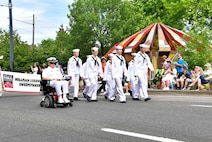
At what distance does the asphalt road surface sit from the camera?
7.06m

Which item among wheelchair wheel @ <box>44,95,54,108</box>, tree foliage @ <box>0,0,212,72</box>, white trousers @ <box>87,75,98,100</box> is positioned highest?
tree foliage @ <box>0,0,212,72</box>

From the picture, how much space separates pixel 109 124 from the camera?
8.42m

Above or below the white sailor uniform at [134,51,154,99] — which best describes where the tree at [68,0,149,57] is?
above

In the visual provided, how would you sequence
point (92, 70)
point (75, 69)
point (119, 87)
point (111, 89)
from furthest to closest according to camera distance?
point (75, 69)
point (92, 70)
point (111, 89)
point (119, 87)

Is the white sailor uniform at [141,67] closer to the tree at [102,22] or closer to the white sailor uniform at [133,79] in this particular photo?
the white sailor uniform at [133,79]

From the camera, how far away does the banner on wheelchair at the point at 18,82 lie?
17.2 metres

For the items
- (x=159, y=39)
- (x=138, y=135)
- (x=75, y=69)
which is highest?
(x=159, y=39)

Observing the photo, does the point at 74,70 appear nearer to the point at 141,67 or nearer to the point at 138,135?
the point at 141,67

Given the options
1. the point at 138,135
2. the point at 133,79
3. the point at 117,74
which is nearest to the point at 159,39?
the point at 133,79

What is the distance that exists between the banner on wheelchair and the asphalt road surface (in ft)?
18.7

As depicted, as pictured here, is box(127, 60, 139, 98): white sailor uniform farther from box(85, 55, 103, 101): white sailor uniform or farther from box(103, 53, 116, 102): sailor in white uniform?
box(85, 55, 103, 101): white sailor uniform

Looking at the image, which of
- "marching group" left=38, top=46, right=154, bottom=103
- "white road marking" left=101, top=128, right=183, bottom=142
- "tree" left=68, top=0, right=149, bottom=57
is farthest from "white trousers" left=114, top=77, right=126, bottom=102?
"tree" left=68, top=0, right=149, bottom=57

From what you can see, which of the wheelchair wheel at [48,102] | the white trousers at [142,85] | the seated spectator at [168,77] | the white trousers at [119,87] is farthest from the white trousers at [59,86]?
the seated spectator at [168,77]

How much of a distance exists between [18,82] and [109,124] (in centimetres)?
968
